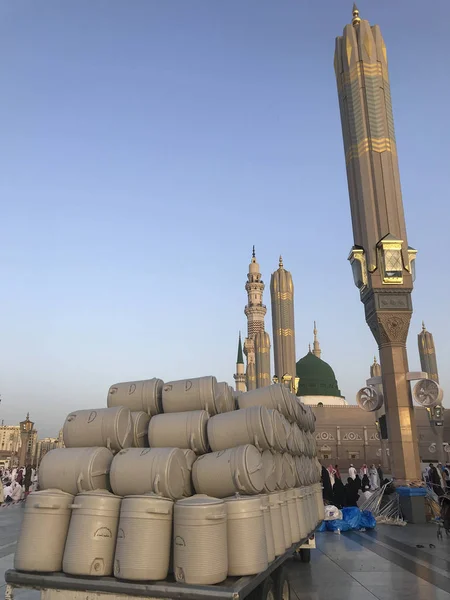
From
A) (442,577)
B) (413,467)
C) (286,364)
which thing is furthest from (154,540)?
(286,364)

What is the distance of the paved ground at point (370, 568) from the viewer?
22.6ft

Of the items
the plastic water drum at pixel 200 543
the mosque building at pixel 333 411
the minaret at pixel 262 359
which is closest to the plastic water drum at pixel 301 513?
the plastic water drum at pixel 200 543

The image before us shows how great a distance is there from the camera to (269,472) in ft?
17.5

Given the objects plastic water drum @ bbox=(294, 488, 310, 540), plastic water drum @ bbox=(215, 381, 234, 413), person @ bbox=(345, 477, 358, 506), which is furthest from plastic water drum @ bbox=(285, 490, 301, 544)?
person @ bbox=(345, 477, 358, 506)

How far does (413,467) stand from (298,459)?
10.3 m

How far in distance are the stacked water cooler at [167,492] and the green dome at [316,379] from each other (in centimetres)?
6975

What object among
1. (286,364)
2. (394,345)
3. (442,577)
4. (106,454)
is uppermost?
(286,364)

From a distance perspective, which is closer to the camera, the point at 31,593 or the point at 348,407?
the point at 31,593

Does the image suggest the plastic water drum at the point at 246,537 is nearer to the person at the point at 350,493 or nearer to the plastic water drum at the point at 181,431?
the plastic water drum at the point at 181,431

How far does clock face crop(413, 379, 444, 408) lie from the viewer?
1667cm

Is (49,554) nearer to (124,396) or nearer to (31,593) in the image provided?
(124,396)

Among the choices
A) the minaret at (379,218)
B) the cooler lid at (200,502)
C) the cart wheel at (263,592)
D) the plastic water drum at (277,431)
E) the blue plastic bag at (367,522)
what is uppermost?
the minaret at (379,218)

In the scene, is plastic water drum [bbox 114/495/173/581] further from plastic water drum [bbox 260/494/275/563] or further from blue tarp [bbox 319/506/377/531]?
blue tarp [bbox 319/506/377/531]

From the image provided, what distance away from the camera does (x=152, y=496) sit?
13.8 feet
